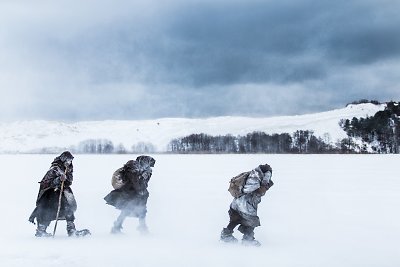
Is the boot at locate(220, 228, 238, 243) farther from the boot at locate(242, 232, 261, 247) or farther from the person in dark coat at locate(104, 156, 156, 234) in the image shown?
the person in dark coat at locate(104, 156, 156, 234)

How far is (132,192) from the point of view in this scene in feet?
33.6

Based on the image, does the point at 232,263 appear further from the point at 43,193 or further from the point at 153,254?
the point at 43,193

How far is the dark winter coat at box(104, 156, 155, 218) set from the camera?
10133mm

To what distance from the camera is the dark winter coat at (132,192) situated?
10.1 m

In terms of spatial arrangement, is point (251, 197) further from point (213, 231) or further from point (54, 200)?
point (54, 200)

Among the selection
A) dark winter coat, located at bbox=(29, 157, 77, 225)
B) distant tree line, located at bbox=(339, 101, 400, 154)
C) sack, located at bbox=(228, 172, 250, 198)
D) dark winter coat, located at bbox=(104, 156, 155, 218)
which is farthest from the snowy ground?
distant tree line, located at bbox=(339, 101, 400, 154)

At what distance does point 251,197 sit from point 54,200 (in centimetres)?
375

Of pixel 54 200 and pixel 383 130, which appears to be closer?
pixel 54 200

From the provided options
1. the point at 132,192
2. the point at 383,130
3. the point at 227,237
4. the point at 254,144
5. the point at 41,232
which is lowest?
the point at 227,237

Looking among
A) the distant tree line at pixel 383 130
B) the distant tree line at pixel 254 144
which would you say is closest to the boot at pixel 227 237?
the distant tree line at pixel 383 130

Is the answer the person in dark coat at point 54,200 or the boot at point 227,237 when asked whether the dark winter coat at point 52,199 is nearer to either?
the person in dark coat at point 54,200

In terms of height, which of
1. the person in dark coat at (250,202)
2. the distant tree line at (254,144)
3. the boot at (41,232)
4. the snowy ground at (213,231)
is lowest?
the snowy ground at (213,231)

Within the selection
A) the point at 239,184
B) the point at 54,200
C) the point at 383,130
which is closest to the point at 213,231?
the point at 239,184

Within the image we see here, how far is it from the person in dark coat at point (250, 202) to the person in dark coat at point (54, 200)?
301 cm
